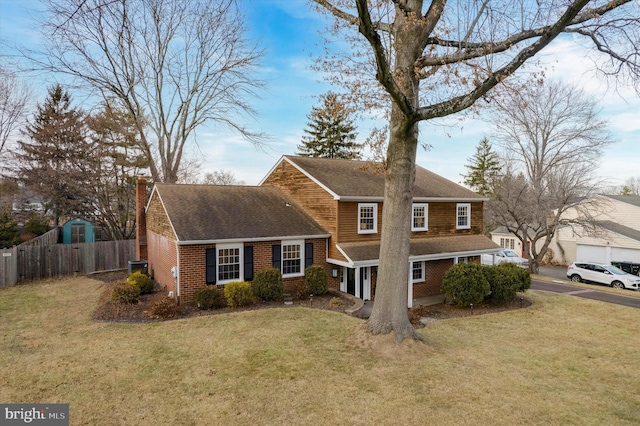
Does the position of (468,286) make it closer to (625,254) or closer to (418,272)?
(418,272)

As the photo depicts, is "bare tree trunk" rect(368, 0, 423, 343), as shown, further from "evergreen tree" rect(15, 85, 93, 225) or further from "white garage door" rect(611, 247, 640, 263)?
"white garage door" rect(611, 247, 640, 263)

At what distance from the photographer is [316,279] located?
14.8 meters

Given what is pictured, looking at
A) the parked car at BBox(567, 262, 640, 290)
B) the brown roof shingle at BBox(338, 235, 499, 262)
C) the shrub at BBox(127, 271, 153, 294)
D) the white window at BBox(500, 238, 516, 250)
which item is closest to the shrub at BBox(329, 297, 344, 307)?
the brown roof shingle at BBox(338, 235, 499, 262)

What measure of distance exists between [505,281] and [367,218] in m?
6.32

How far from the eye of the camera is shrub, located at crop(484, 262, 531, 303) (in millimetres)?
14984

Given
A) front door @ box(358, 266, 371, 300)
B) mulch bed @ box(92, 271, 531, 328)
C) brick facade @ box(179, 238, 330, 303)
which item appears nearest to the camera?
mulch bed @ box(92, 271, 531, 328)

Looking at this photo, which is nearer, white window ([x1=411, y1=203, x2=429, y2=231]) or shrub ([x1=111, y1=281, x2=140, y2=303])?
shrub ([x1=111, y1=281, x2=140, y2=303])

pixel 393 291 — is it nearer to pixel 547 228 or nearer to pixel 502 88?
pixel 502 88

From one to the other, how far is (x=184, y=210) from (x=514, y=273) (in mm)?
14109

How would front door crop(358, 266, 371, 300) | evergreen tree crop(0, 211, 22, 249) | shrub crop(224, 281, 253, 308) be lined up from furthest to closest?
evergreen tree crop(0, 211, 22, 249) → front door crop(358, 266, 371, 300) → shrub crop(224, 281, 253, 308)

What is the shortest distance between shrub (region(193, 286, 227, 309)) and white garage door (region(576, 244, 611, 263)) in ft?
114

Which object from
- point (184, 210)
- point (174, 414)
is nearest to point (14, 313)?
point (184, 210)

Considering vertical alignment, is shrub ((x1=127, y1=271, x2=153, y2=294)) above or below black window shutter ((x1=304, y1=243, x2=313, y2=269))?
below

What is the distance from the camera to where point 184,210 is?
1498 cm
